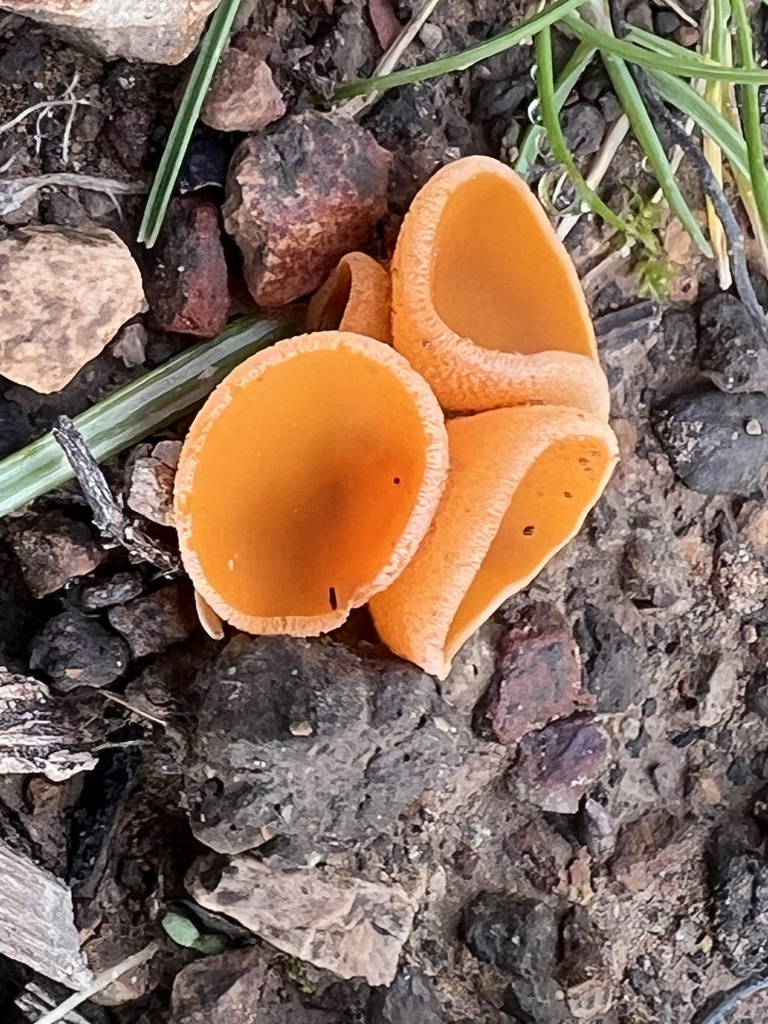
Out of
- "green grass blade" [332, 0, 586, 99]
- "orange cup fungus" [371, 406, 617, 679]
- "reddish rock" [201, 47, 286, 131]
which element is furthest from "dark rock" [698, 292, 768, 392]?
"reddish rock" [201, 47, 286, 131]

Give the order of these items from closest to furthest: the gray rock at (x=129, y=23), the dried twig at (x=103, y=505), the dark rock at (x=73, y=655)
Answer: the gray rock at (x=129, y=23) → the dried twig at (x=103, y=505) → the dark rock at (x=73, y=655)

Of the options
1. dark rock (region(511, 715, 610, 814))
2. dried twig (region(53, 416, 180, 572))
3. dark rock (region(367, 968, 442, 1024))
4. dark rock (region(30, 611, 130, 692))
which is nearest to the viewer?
dried twig (region(53, 416, 180, 572))

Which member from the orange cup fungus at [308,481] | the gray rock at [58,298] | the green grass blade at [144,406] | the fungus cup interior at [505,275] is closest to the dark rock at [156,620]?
the orange cup fungus at [308,481]

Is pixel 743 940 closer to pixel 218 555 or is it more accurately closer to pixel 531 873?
pixel 531 873

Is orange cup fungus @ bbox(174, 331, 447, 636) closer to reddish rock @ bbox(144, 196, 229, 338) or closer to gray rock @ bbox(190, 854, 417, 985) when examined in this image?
reddish rock @ bbox(144, 196, 229, 338)

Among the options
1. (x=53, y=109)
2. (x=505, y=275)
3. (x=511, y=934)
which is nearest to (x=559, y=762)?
(x=511, y=934)

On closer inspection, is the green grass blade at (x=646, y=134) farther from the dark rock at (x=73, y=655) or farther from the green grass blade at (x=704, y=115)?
the dark rock at (x=73, y=655)
